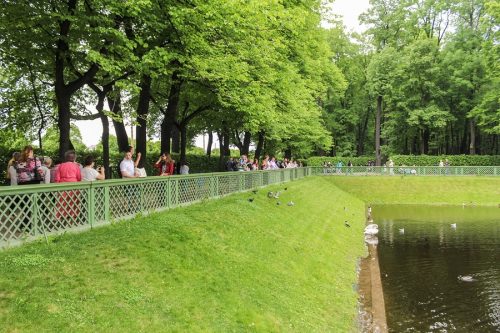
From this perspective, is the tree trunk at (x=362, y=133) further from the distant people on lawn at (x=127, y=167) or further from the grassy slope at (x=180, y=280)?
the distant people on lawn at (x=127, y=167)

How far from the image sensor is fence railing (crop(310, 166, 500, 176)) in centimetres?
3859

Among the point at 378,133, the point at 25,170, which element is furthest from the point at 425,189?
the point at 25,170

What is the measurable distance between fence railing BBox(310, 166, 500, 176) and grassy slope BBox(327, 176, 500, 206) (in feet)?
5.65

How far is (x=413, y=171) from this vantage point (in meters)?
40.4

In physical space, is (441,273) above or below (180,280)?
below

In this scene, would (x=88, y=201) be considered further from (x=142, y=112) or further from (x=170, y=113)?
(x=170, y=113)

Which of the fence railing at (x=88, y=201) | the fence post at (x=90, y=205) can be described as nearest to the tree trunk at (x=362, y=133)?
the fence railing at (x=88, y=201)

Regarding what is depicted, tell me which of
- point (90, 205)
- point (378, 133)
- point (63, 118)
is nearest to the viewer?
point (90, 205)

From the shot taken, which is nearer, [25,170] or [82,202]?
[82,202]

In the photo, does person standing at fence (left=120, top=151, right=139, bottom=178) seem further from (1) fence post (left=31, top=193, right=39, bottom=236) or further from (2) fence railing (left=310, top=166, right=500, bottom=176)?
(2) fence railing (left=310, top=166, right=500, bottom=176)

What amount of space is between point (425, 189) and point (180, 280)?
33107 millimetres

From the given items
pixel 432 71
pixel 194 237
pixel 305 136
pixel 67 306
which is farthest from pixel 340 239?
pixel 432 71

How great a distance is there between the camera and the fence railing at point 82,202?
698cm

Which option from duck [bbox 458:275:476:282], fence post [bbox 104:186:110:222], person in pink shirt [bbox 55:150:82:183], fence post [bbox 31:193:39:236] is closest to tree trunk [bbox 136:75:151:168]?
person in pink shirt [bbox 55:150:82:183]
